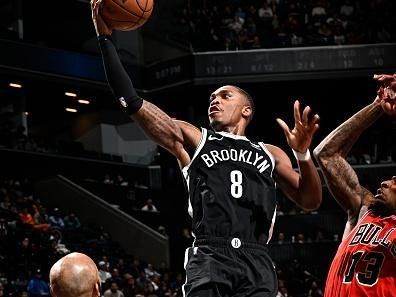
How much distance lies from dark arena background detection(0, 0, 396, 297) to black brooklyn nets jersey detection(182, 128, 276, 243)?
13371 millimetres

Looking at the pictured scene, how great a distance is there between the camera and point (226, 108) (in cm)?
479

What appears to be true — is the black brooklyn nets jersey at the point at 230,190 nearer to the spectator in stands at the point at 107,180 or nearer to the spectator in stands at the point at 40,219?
the spectator in stands at the point at 40,219

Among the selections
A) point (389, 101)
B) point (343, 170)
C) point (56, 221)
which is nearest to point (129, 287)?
point (56, 221)

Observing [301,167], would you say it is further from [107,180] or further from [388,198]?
[107,180]

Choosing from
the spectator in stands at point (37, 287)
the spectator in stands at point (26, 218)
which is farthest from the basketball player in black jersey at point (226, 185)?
the spectator in stands at point (26, 218)

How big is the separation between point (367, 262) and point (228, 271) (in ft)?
4.07

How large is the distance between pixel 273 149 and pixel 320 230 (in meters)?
14.3

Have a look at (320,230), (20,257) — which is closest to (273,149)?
(20,257)

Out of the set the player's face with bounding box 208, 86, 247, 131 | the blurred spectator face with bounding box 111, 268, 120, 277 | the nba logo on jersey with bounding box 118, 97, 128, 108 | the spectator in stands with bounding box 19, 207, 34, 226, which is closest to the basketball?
the nba logo on jersey with bounding box 118, 97, 128, 108

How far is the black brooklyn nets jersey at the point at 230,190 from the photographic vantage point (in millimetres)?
4402

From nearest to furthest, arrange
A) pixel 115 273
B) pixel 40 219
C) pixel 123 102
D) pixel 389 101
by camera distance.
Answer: pixel 123 102
pixel 389 101
pixel 115 273
pixel 40 219

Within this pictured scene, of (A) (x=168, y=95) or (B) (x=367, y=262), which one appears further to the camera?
(A) (x=168, y=95)

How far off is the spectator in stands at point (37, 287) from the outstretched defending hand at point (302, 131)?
9.29m

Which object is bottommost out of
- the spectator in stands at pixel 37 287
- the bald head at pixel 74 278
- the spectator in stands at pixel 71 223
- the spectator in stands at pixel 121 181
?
the spectator in stands at pixel 37 287
